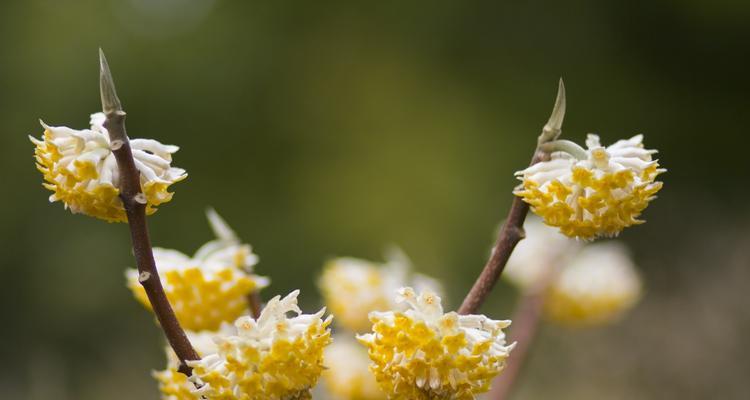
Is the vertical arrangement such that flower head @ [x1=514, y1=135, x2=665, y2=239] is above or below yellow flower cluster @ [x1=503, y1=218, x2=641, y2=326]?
above

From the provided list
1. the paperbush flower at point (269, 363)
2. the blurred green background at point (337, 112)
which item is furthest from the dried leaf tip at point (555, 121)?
the blurred green background at point (337, 112)

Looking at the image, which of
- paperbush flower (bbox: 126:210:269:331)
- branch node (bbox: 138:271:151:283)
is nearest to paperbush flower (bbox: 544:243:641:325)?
paperbush flower (bbox: 126:210:269:331)

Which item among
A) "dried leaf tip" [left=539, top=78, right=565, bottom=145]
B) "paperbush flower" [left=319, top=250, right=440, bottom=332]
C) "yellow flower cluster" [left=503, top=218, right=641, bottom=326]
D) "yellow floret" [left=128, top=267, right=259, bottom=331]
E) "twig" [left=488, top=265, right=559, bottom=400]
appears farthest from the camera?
"yellow flower cluster" [left=503, top=218, right=641, bottom=326]

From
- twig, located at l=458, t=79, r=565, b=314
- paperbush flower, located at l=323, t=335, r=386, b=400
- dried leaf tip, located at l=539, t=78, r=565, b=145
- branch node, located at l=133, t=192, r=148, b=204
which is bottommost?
paperbush flower, located at l=323, t=335, r=386, b=400

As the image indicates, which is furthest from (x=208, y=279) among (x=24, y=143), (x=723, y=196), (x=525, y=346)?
(x=24, y=143)

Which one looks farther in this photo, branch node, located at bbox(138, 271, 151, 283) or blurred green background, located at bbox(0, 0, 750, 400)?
blurred green background, located at bbox(0, 0, 750, 400)

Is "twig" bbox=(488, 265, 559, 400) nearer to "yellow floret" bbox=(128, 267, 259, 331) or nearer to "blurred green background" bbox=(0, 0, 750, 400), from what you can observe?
"yellow floret" bbox=(128, 267, 259, 331)

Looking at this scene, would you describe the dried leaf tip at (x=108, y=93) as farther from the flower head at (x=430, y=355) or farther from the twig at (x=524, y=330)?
the twig at (x=524, y=330)

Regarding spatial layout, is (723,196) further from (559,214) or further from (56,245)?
(559,214)
